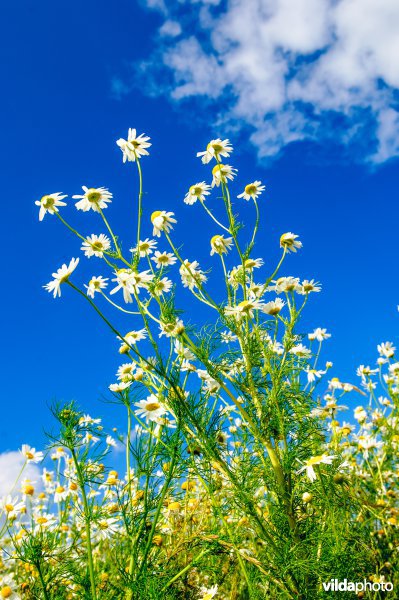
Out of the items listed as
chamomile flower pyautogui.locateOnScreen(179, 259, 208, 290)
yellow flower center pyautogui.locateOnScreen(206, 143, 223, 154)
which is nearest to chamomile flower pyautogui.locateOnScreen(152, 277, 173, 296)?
chamomile flower pyautogui.locateOnScreen(179, 259, 208, 290)

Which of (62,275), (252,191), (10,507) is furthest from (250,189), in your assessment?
(10,507)

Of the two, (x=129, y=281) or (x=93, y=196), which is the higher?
(x=93, y=196)

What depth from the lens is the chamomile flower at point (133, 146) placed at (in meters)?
2.62

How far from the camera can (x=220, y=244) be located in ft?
9.21

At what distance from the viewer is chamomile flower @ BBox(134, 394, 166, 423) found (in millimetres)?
2123

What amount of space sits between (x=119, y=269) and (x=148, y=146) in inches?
29.8

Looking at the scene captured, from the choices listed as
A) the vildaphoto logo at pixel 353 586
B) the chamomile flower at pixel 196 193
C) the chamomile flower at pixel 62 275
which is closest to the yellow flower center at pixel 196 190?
the chamomile flower at pixel 196 193

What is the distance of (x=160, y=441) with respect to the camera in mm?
2014

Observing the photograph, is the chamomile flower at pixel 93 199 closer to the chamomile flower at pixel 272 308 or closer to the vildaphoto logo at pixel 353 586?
the chamomile flower at pixel 272 308

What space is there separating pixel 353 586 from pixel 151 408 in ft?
4.28

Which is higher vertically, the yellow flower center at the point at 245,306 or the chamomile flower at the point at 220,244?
the chamomile flower at the point at 220,244

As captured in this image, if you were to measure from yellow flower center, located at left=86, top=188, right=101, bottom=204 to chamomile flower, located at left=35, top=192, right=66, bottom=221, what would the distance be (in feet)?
0.42

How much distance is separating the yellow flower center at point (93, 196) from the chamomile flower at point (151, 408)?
1089mm

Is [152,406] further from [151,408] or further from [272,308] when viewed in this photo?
[272,308]
